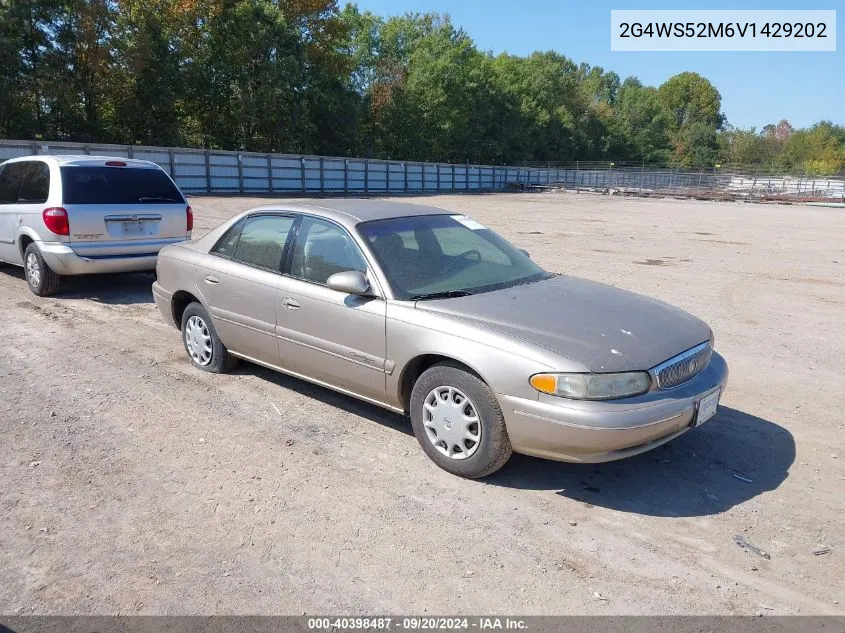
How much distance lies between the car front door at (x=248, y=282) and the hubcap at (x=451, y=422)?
1.49m

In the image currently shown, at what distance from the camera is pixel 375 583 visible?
2.99 m

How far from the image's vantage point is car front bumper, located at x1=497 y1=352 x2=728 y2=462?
11.3 feet

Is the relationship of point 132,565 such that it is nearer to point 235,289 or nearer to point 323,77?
point 235,289

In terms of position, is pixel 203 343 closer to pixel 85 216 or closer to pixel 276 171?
pixel 85 216

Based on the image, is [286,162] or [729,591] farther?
[286,162]

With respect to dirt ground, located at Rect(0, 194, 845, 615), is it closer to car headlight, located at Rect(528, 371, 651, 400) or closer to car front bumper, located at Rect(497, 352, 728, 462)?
car front bumper, located at Rect(497, 352, 728, 462)

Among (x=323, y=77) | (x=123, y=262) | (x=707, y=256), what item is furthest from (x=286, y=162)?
(x=123, y=262)

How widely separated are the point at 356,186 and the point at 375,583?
39.2 meters

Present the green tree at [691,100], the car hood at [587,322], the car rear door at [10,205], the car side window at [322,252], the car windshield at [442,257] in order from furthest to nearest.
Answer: the green tree at [691,100]
the car rear door at [10,205]
the car side window at [322,252]
the car windshield at [442,257]
the car hood at [587,322]

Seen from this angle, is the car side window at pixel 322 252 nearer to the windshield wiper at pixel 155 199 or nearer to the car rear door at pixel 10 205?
the windshield wiper at pixel 155 199

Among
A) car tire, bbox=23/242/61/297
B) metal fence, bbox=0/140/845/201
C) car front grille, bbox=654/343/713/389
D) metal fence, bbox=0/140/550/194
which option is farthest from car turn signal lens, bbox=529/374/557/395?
metal fence, bbox=0/140/845/201

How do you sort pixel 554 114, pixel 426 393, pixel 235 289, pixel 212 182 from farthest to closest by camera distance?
1. pixel 554 114
2. pixel 212 182
3. pixel 235 289
4. pixel 426 393

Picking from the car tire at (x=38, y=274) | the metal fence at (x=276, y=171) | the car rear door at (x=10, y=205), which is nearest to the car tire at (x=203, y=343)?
the car tire at (x=38, y=274)

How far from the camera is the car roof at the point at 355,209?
476cm
